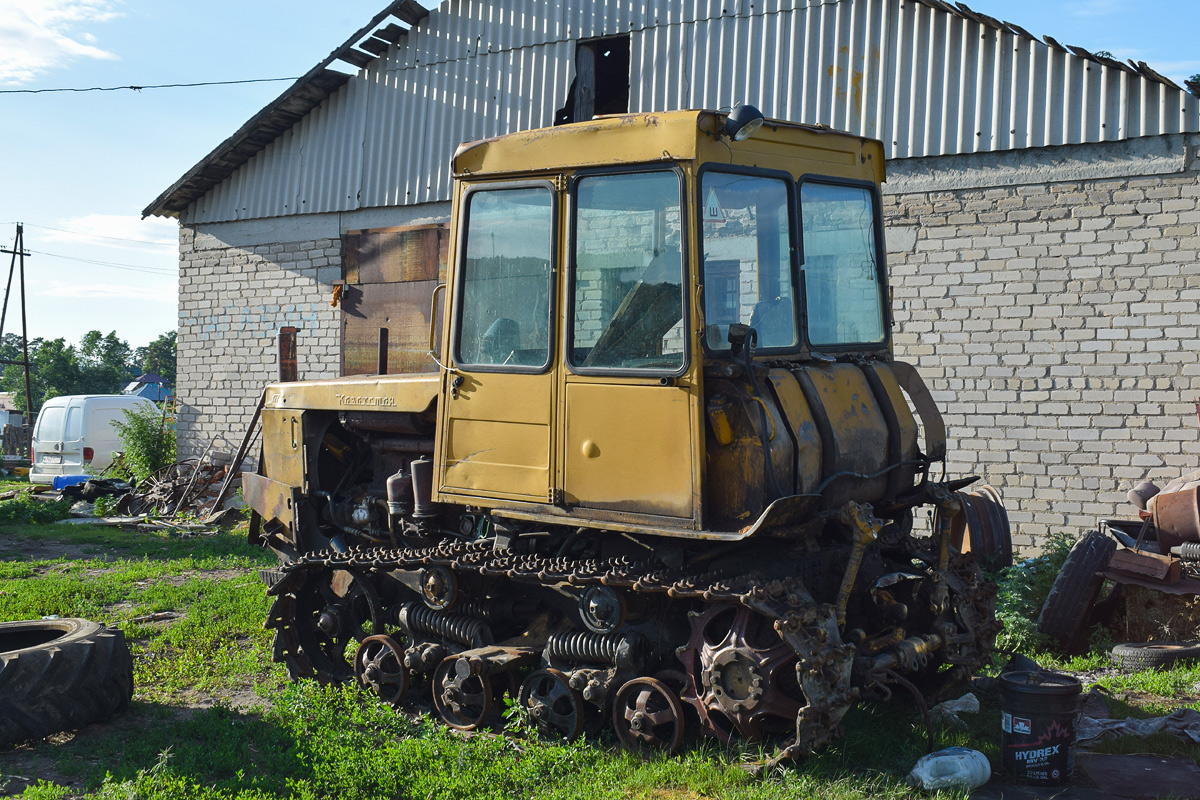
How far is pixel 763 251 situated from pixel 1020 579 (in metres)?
3.74

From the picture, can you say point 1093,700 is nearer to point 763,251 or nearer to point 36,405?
point 763,251

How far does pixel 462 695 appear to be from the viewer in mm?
5090

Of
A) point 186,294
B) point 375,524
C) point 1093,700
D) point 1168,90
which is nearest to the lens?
point 1093,700

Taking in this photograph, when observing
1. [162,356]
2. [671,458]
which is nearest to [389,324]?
[671,458]

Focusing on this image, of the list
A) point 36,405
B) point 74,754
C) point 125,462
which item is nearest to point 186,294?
point 125,462

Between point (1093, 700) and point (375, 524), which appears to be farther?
point (375, 524)

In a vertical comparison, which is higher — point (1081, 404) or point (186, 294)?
point (186, 294)

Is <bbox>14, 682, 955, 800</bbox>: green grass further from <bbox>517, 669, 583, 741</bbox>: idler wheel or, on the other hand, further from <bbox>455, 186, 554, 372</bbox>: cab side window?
<bbox>455, 186, 554, 372</bbox>: cab side window

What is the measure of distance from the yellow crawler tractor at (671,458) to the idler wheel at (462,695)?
0.05 feet

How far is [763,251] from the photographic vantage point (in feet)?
15.3

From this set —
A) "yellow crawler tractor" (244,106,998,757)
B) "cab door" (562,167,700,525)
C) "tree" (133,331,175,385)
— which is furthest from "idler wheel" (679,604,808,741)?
"tree" (133,331,175,385)

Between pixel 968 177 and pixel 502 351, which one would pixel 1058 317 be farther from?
pixel 502 351

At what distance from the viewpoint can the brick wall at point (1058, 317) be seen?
27.9 ft

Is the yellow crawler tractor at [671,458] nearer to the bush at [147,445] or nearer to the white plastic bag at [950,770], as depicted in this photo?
the white plastic bag at [950,770]
